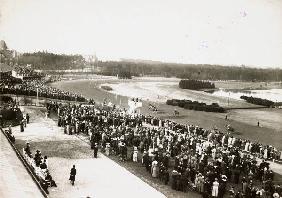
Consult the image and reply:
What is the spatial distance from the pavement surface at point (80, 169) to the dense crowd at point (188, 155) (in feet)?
3.43

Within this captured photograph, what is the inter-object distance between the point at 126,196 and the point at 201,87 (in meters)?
71.4

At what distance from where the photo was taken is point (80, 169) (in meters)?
19.0

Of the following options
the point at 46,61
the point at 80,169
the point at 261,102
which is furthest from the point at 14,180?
the point at 46,61

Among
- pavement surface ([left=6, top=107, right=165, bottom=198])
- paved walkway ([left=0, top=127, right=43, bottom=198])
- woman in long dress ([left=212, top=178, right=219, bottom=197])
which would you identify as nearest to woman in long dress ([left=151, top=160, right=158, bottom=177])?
pavement surface ([left=6, top=107, right=165, bottom=198])

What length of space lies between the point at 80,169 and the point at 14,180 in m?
6.40

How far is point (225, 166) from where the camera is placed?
62.8 feet

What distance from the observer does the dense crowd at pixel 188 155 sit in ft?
56.3

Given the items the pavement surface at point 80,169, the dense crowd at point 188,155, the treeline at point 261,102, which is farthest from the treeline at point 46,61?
the pavement surface at point 80,169

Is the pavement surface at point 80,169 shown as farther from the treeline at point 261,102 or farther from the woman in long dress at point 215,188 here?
the treeline at point 261,102

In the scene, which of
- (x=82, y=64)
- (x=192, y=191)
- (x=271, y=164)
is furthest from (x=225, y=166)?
(x=82, y=64)

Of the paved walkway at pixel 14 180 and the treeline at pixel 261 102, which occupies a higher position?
the paved walkway at pixel 14 180

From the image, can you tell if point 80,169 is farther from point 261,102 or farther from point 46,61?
point 46,61

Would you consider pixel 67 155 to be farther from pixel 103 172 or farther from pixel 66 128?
pixel 66 128

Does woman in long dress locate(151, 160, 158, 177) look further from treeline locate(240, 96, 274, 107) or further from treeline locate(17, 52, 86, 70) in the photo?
treeline locate(17, 52, 86, 70)
